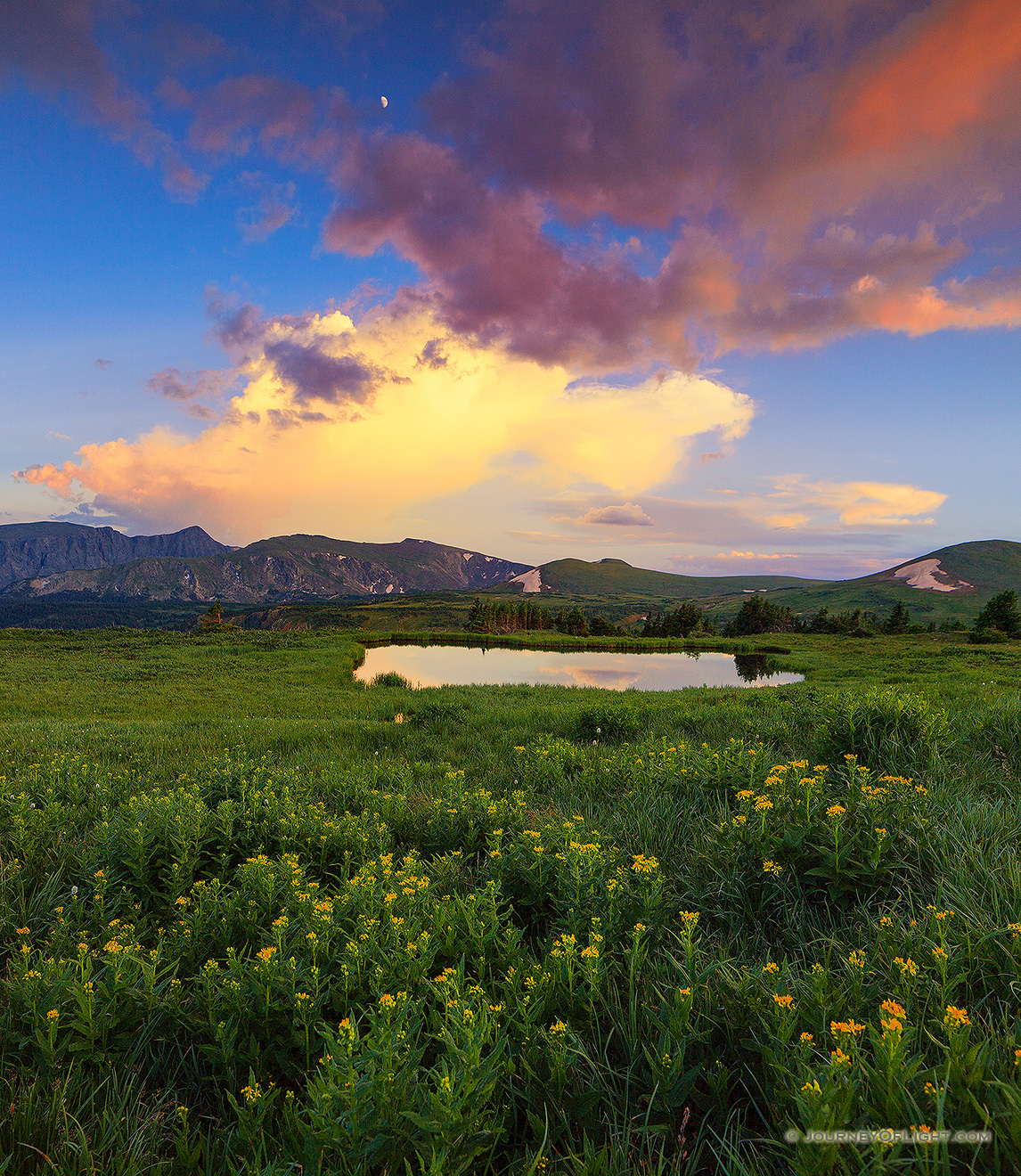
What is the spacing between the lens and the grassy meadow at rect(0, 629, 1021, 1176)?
1.98 m

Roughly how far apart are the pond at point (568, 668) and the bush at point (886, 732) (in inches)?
857

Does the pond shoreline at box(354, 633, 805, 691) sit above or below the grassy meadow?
below

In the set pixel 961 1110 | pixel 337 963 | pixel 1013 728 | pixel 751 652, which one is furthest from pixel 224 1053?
pixel 751 652

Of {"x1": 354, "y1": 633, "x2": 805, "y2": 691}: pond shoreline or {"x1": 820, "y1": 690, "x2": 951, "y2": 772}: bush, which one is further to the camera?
{"x1": 354, "y1": 633, "x2": 805, "y2": 691}: pond shoreline

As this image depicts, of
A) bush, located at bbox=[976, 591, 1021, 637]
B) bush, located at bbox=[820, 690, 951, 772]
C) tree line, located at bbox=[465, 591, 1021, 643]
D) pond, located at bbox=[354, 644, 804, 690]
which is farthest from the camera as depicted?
tree line, located at bbox=[465, 591, 1021, 643]

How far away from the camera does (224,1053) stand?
2504 millimetres

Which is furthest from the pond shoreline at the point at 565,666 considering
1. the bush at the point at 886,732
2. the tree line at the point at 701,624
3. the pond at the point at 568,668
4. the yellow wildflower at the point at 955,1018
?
the yellow wildflower at the point at 955,1018

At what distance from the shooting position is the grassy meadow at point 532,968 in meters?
1.98

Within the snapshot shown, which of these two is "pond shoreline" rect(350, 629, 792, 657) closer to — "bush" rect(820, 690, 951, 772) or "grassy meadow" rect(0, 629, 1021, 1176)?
"bush" rect(820, 690, 951, 772)

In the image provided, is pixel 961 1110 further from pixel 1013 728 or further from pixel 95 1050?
pixel 1013 728

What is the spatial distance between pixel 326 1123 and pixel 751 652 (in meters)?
64.3

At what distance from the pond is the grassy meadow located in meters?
23.2

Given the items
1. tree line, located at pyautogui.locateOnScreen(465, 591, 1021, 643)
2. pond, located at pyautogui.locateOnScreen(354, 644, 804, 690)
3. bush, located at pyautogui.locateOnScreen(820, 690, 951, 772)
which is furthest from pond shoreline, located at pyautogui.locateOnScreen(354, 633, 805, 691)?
bush, located at pyautogui.locateOnScreen(820, 690, 951, 772)

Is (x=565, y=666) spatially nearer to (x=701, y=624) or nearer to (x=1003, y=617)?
(x=1003, y=617)
